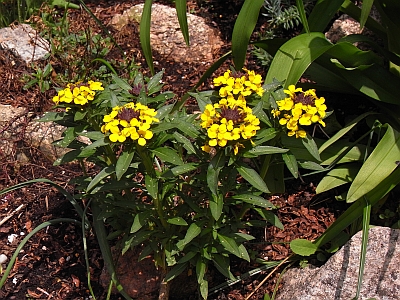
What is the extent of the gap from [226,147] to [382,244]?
2.79 ft

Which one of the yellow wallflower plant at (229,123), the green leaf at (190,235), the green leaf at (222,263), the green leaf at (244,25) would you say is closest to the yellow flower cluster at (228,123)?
the yellow wallflower plant at (229,123)

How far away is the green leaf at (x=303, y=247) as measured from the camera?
7.00ft

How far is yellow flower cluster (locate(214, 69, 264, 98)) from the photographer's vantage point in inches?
64.9

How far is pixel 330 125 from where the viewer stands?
257 centimetres

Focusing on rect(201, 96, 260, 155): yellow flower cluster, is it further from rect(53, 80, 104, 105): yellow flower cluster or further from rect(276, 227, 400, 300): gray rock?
rect(276, 227, 400, 300): gray rock

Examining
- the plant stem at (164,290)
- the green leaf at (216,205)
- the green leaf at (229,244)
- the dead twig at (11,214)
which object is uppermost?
the green leaf at (216,205)

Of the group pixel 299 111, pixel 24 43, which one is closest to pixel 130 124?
pixel 299 111

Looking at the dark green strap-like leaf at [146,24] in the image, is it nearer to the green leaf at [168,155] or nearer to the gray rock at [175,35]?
the green leaf at [168,155]

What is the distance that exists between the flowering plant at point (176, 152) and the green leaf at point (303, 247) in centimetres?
31

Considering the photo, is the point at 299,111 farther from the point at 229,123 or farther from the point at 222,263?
the point at 222,263

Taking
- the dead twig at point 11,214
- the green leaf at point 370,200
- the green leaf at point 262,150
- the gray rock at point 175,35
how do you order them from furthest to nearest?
the gray rock at point 175,35
the dead twig at point 11,214
the green leaf at point 370,200
the green leaf at point 262,150

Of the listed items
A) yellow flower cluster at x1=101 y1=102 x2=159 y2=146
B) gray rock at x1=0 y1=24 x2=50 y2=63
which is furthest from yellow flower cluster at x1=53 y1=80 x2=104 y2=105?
gray rock at x1=0 y1=24 x2=50 y2=63

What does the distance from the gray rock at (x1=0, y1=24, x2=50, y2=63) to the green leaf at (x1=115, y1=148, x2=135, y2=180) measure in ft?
5.35

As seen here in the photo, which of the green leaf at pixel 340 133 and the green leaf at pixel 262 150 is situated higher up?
the green leaf at pixel 262 150
